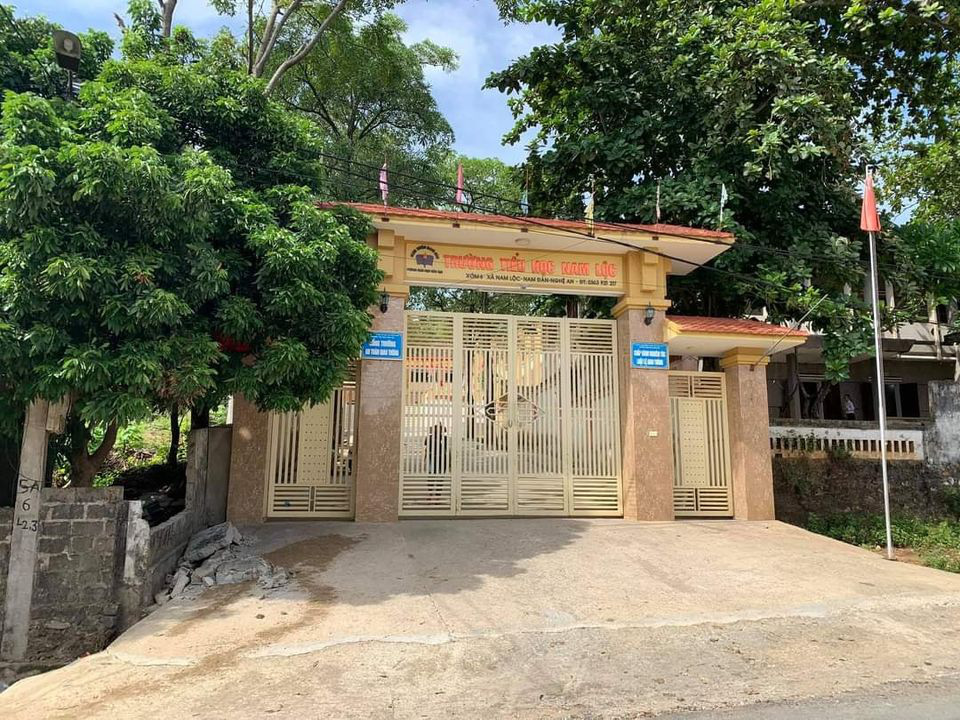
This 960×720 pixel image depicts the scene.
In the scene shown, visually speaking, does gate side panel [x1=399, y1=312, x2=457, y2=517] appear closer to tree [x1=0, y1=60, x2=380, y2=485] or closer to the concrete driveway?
the concrete driveway

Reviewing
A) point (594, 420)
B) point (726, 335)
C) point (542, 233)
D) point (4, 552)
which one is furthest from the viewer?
point (594, 420)

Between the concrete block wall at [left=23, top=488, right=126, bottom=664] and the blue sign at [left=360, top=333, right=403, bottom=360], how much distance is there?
347 cm

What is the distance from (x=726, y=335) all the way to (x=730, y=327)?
0.22 metres

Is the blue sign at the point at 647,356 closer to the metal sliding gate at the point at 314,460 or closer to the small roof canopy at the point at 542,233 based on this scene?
the small roof canopy at the point at 542,233

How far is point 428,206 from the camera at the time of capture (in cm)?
1573

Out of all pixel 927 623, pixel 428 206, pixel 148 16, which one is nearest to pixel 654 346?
pixel 927 623

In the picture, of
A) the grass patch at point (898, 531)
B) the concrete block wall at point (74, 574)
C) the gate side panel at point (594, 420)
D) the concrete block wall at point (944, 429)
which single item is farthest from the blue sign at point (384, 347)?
the concrete block wall at point (944, 429)

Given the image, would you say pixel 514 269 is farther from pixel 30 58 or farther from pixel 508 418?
pixel 30 58

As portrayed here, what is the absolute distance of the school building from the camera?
807 cm

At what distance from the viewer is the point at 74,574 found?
5375mm

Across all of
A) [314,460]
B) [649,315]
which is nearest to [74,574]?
[314,460]

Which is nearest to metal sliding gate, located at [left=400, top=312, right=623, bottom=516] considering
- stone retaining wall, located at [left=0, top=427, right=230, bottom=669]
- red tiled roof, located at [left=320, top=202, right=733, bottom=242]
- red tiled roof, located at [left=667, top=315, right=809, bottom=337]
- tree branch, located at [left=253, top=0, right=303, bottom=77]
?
red tiled roof, located at [left=667, top=315, right=809, bottom=337]

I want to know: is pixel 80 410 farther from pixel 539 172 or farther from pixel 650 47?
pixel 650 47

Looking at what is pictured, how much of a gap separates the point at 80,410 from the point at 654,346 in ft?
22.9
